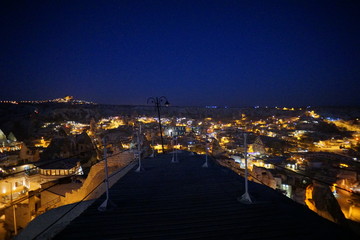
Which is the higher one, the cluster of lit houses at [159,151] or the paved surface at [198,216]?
the paved surface at [198,216]

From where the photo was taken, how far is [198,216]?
9.87 ft

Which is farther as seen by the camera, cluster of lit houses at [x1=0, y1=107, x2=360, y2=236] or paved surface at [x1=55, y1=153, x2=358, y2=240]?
cluster of lit houses at [x1=0, y1=107, x2=360, y2=236]

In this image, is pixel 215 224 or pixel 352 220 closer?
pixel 215 224

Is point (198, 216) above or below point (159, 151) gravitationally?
above

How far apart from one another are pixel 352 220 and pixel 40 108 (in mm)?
87843

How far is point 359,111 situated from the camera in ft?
285

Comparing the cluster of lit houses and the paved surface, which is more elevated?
the paved surface

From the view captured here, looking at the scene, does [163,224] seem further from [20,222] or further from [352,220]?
[352,220]

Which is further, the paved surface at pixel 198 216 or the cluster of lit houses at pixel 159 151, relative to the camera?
the cluster of lit houses at pixel 159 151

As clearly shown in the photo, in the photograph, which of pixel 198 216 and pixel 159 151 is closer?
pixel 198 216

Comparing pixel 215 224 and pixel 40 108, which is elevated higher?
pixel 40 108

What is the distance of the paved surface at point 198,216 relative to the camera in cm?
255

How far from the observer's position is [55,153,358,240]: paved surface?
2.55 meters

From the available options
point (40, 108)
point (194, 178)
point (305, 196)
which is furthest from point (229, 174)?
point (40, 108)
